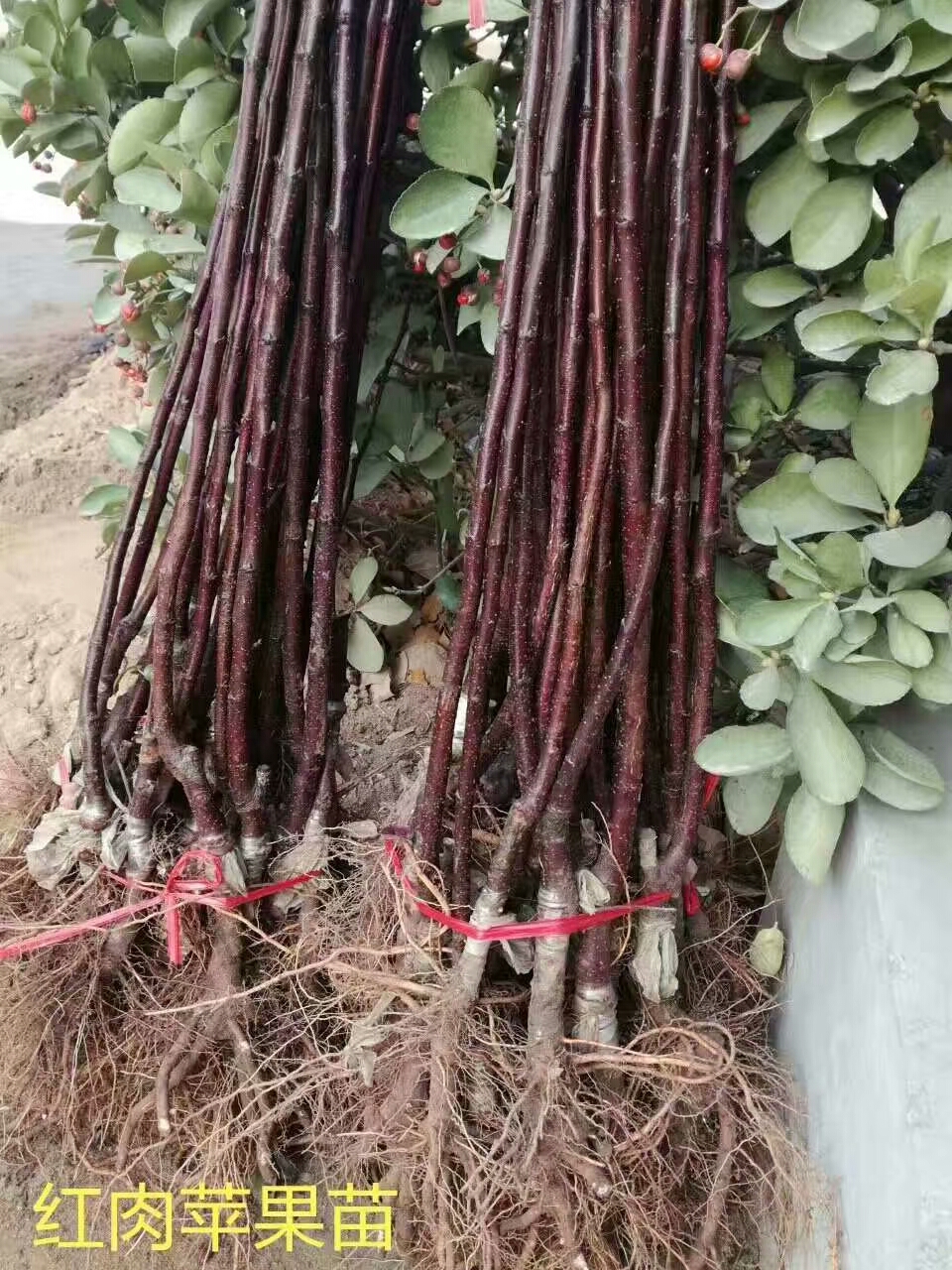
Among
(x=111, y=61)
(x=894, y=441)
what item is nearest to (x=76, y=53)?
(x=111, y=61)

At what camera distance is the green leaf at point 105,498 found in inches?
40.3

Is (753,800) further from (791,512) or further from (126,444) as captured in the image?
(126,444)

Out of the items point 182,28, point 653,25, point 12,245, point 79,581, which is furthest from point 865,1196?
point 12,245

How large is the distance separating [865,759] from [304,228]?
586mm

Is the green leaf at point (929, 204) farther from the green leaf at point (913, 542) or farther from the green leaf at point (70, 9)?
the green leaf at point (70, 9)

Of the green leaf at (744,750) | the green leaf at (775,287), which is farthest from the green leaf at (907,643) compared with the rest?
the green leaf at (775,287)

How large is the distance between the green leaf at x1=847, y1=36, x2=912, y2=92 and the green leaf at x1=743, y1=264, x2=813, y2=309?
0.41ft

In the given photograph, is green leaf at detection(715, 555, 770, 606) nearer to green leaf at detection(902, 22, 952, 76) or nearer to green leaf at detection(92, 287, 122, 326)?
green leaf at detection(902, 22, 952, 76)

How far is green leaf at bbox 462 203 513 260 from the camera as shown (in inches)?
28.7

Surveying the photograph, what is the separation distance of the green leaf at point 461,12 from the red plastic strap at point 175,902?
27.7 inches

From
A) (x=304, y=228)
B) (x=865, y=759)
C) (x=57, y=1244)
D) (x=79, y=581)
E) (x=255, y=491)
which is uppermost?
(x=304, y=228)

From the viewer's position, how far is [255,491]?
2.62ft

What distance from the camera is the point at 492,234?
0.74 meters

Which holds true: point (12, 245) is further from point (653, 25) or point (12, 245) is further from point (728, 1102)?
point (728, 1102)
